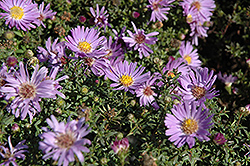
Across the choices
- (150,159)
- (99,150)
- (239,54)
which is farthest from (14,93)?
(239,54)

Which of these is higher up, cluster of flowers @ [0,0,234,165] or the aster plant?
cluster of flowers @ [0,0,234,165]

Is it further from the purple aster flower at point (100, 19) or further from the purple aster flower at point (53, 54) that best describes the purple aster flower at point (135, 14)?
the purple aster flower at point (53, 54)

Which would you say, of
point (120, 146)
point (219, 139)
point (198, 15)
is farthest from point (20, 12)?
point (219, 139)

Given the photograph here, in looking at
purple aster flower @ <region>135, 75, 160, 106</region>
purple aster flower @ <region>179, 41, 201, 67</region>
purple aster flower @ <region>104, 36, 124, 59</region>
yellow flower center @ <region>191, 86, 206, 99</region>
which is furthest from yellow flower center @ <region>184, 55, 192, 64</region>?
purple aster flower @ <region>104, 36, 124, 59</region>

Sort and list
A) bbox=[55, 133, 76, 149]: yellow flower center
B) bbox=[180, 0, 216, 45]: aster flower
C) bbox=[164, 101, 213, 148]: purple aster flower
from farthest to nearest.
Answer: bbox=[180, 0, 216, 45]: aster flower → bbox=[164, 101, 213, 148]: purple aster flower → bbox=[55, 133, 76, 149]: yellow flower center

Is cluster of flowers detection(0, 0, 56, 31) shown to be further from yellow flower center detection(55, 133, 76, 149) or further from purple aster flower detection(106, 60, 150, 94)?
yellow flower center detection(55, 133, 76, 149)

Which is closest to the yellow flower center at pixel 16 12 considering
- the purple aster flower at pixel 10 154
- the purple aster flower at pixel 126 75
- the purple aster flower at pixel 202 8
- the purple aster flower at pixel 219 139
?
the purple aster flower at pixel 126 75
